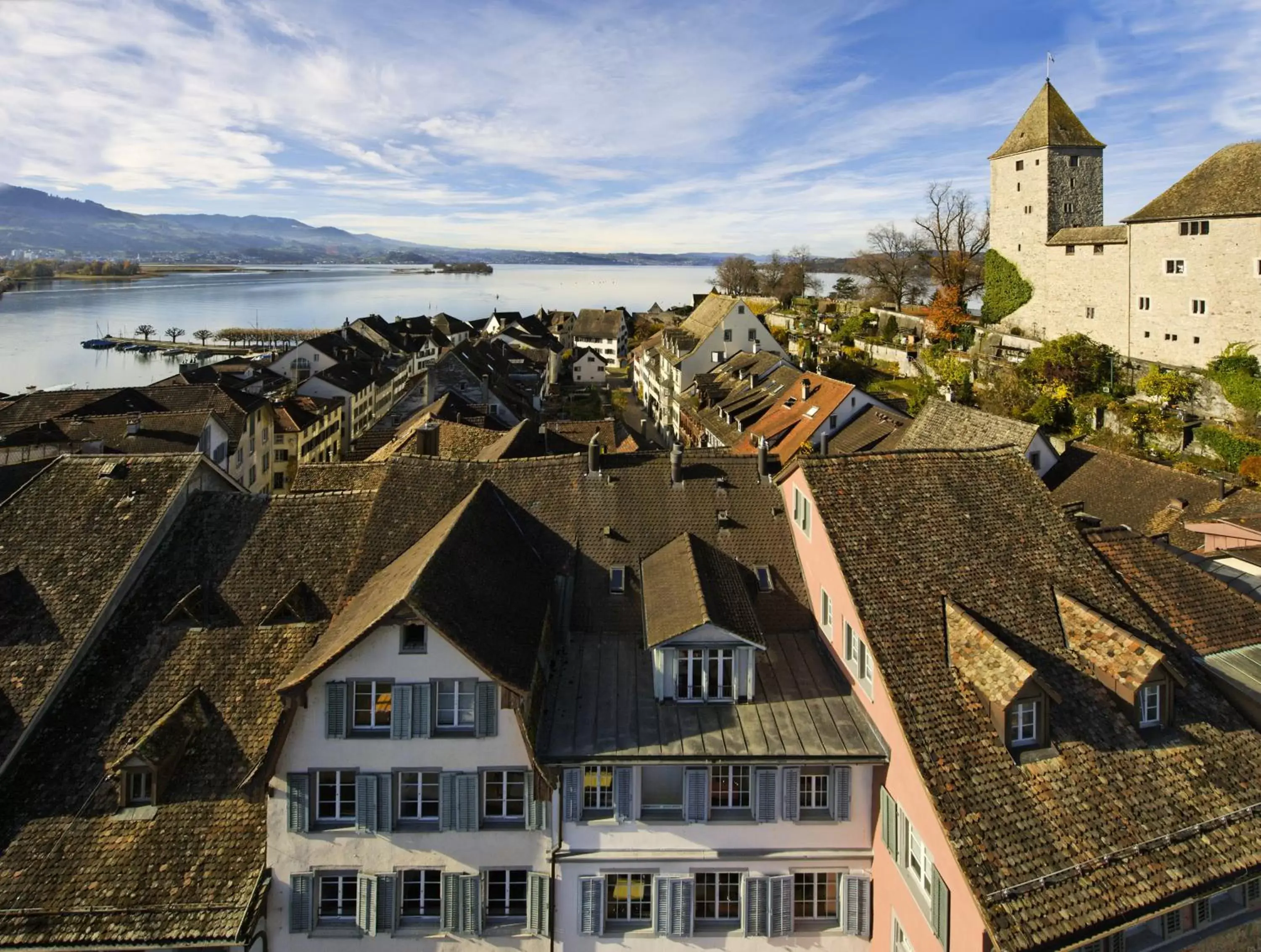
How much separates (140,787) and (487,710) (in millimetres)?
5898

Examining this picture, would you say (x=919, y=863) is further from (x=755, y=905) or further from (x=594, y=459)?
(x=594, y=459)

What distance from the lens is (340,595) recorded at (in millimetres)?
16484

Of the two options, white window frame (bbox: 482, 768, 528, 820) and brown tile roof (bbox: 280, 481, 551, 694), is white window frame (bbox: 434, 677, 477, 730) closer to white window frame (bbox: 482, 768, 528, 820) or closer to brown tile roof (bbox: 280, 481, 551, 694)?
brown tile roof (bbox: 280, 481, 551, 694)

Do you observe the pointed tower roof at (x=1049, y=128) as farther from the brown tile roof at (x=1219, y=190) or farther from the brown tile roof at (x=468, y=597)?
the brown tile roof at (x=468, y=597)

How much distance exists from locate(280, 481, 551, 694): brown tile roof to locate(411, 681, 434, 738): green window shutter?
3.82 feet

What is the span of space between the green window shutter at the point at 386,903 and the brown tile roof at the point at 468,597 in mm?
3588

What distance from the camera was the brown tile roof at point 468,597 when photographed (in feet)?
44.1

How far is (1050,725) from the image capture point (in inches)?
496

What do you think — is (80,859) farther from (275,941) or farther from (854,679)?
(854,679)

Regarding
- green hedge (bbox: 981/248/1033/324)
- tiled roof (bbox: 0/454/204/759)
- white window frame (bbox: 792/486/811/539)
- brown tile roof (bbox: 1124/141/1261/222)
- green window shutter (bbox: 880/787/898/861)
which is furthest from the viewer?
green hedge (bbox: 981/248/1033/324)

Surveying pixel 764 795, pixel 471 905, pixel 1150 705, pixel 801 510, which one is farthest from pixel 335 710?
pixel 1150 705

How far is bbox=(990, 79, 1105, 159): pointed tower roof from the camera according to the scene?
175 ft

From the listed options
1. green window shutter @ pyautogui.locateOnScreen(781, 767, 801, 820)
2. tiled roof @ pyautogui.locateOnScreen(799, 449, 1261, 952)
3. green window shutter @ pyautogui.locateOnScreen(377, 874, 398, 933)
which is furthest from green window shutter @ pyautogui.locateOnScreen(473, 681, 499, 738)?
tiled roof @ pyautogui.locateOnScreen(799, 449, 1261, 952)

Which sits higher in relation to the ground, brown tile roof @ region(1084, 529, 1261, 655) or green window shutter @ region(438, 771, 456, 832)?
brown tile roof @ region(1084, 529, 1261, 655)
